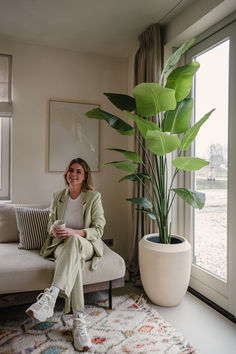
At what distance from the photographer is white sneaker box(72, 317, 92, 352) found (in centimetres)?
173

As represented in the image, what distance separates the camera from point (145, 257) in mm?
2311

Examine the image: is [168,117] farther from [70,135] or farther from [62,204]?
[70,135]

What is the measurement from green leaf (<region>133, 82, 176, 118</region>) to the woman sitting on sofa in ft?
2.53

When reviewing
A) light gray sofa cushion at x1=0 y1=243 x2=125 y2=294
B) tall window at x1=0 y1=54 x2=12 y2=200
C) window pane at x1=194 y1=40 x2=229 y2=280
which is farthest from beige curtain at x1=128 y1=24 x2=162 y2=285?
tall window at x1=0 y1=54 x2=12 y2=200

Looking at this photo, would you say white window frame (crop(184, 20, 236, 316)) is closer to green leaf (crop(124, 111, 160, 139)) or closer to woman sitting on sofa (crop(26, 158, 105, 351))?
green leaf (crop(124, 111, 160, 139))

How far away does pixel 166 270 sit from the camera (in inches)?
86.7

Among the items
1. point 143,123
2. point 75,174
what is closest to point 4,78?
point 75,174

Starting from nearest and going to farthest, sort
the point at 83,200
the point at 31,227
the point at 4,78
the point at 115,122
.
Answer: the point at 115,122, the point at 83,200, the point at 31,227, the point at 4,78

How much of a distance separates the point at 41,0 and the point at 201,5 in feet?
4.32

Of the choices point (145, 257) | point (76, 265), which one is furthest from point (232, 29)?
point (76, 265)

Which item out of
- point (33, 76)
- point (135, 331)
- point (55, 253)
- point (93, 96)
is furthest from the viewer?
point (93, 96)

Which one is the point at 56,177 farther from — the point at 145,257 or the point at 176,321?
the point at 176,321

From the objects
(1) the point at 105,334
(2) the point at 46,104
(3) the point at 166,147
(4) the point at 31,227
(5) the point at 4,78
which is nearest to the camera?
(1) the point at 105,334

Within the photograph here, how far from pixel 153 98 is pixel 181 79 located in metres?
0.29
